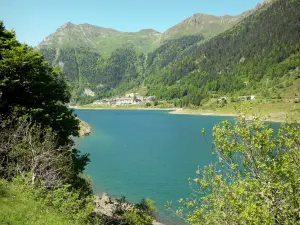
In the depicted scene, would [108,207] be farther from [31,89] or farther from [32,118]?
[31,89]

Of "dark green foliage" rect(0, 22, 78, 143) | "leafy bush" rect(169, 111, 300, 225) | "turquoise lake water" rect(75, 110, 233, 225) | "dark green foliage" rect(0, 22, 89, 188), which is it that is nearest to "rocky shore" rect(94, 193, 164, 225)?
"turquoise lake water" rect(75, 110, 233, 225)

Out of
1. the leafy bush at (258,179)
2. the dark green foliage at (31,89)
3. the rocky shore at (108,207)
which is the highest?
the dark green foliage at (31,89)

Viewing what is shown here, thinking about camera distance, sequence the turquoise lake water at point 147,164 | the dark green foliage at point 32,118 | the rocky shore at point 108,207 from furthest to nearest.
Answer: the turquoise lake water at point 147,164 → the rocky shore at point 108,207 → the dark green foliage at point 32,118

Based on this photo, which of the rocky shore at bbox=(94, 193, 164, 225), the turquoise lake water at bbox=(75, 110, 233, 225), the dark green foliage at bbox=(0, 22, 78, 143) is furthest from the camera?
the turquoise lake water at bbox=(75, 110, 233, 225)

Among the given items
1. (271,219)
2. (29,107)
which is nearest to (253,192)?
(271,219)

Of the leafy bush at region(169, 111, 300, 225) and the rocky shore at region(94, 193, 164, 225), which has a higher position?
the leafy bush at region(169, 111, 300, 225)

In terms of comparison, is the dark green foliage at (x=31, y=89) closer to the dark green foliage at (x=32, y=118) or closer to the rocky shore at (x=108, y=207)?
the dark green foliage at (x=32, y=118)

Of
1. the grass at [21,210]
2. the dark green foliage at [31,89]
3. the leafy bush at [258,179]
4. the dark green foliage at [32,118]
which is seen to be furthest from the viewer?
the dark green foliage at [31,89]

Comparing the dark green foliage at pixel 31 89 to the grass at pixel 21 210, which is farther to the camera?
the dark green foliage at pixel 31 89

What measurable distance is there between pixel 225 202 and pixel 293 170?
3342 millimetres

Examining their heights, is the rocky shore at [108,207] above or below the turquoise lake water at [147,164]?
above

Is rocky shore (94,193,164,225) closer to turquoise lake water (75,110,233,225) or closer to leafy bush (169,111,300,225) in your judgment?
turquoise lake water (75,110,233,225)

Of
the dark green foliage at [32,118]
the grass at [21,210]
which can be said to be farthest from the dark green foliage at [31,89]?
the grass at [21,210]

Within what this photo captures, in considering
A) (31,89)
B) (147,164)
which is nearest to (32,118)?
(31,89)
